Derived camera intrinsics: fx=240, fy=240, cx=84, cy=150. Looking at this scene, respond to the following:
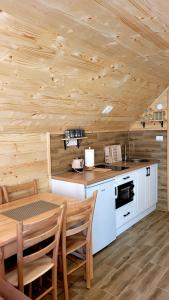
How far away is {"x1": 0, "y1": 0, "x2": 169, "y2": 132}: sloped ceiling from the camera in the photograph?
1.58m

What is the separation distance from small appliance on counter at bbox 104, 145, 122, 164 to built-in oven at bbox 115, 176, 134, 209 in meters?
0.65

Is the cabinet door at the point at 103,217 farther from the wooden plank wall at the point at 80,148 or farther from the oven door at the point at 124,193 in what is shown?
the wooden plank wall at the point at 80,148

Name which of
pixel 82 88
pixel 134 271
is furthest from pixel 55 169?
pixel 134 271

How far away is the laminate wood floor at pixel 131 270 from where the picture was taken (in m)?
2.16

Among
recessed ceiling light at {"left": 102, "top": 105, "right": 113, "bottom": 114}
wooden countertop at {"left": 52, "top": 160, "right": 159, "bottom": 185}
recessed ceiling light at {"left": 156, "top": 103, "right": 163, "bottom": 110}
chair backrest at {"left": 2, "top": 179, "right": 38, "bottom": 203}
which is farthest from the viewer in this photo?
recessed ceiling light at {"left": 156, "top": 103, "right": 163, "bottom": 110}

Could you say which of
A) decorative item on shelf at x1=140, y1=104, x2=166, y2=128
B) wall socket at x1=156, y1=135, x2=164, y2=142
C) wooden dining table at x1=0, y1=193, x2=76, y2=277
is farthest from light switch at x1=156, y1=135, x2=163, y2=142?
wooden dining table at x1=0, y1=193, x2=76, y2=277

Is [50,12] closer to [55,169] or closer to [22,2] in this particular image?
[22,2]

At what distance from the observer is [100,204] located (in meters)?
A: 2.77

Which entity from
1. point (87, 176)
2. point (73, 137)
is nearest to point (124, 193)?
point (87, 176)

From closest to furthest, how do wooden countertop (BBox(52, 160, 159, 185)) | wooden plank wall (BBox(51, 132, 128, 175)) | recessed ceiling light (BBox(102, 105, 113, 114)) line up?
wooden countertop (BBox(52, 160, 159, 185)) < wooden plank wall (BBox(51, 132, 128, 175)) < recessed ceiling light (BBox(102, 105, 113, 114))

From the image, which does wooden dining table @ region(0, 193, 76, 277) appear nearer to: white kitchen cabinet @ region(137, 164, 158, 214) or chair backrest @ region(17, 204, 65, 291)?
chair backrest @ region(17, 204, 65, 291)

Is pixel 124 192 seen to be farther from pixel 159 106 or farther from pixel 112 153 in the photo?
pixel 159 106

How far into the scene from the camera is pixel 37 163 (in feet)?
9.27

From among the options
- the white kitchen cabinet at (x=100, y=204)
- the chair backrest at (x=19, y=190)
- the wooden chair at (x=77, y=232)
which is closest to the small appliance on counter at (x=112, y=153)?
the white kitchen cabinet at (x=100, y=204)
